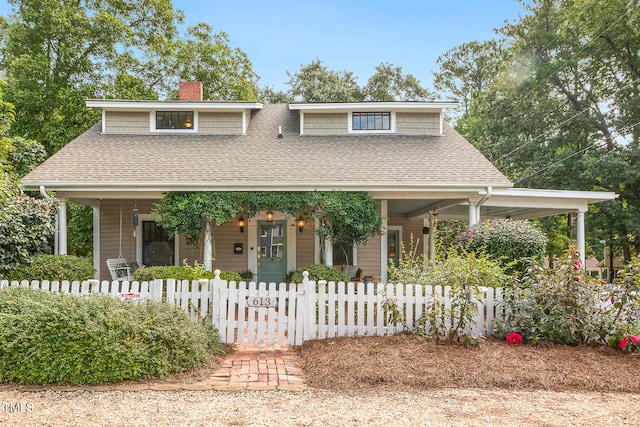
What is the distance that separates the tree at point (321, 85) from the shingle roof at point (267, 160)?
14214 mm

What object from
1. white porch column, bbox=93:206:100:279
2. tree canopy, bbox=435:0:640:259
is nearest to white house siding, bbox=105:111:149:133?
white porch column, bbox=93:206:100:279

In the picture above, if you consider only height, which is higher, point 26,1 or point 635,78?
point 26,1

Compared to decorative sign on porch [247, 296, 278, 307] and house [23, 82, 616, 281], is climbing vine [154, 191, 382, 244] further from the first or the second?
decorative sign on porch [247, 296, 278, 307]

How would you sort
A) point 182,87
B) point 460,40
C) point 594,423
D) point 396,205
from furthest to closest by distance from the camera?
point 460,40
point 182,87
point 396,205
point 594,423

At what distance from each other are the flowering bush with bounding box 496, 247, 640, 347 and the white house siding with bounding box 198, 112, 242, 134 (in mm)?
9817

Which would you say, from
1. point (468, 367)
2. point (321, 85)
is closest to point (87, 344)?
point (468, 367)

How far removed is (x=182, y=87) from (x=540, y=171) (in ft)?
53.8

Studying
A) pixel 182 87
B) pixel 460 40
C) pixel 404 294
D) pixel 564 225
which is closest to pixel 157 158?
pixel 182 87

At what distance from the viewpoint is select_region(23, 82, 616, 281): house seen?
10.5 metres

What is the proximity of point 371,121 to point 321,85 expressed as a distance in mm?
15413

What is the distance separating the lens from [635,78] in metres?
19.4

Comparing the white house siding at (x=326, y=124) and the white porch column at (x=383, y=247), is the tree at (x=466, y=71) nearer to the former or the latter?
the white house siding at (x=326, y=124)

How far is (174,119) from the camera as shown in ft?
44.0

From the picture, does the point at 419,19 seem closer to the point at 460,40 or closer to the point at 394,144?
the point at 394,144
